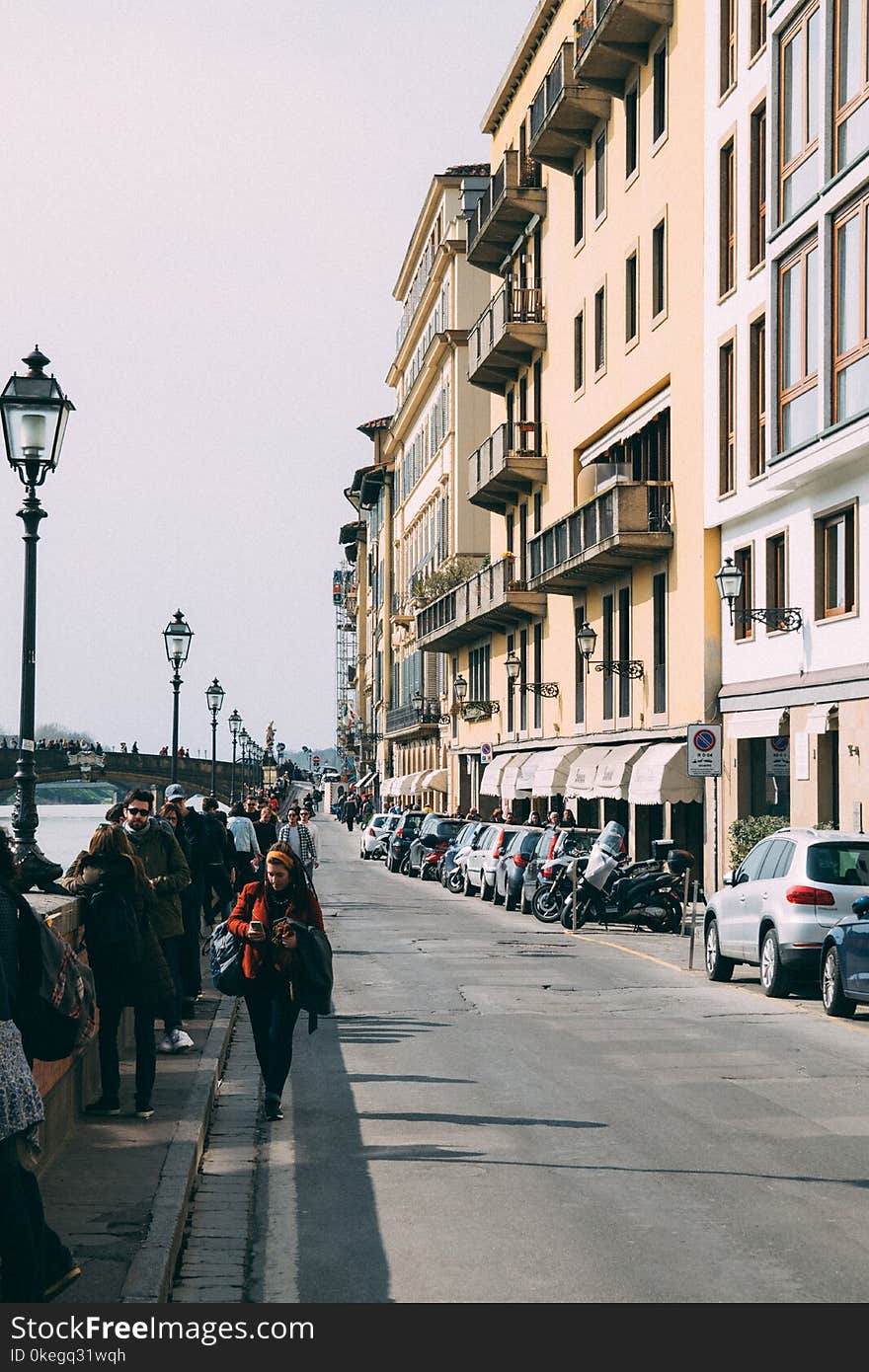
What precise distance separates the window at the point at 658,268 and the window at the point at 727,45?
13.9ft

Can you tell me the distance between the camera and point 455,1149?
10086mm

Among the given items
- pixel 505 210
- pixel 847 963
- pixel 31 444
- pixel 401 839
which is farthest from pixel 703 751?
pixel 505 210

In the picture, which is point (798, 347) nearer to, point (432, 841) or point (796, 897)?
point (796, 897)

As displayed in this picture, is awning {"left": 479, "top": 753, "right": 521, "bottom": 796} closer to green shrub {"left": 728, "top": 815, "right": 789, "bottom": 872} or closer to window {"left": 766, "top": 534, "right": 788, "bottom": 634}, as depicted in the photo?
green shrub {"left": 728, "top": 815, "right": 789, "bottom": 872}

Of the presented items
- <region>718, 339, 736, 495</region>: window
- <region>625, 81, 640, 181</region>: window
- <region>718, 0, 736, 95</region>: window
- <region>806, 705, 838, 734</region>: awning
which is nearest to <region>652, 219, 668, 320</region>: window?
<region>625, 81, 640, 181</region>: window

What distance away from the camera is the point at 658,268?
1510 inches

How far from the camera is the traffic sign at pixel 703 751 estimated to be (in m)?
26.0

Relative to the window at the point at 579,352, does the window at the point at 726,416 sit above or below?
below

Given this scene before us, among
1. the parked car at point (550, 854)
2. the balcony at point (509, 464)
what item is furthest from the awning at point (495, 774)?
the parked car at point (550, 854)

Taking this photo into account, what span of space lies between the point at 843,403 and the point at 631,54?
52.6 feet

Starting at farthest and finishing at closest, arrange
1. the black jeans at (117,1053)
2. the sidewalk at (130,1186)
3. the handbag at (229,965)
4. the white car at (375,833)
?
1. the white car at (375,833)
2. the handbag at (229,965)
3. the black jeans at (117,1053)
4. the sidewalk at (130,1186)

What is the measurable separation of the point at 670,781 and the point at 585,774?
655cm

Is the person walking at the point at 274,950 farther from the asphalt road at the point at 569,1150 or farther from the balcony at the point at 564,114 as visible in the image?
the balcony at the point at 564,114

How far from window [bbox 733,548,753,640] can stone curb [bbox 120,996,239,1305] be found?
2068 cm
